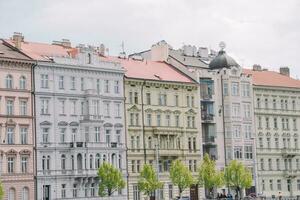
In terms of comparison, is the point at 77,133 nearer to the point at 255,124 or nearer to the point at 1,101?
the point at 1,101

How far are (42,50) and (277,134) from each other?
40671mm

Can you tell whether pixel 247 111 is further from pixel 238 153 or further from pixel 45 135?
pixel 45 135

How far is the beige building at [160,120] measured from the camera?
10281 centimetres

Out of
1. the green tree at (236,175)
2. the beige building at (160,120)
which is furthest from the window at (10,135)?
the green tree at (236,175)

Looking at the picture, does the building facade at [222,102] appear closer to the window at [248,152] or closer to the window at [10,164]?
the window at [248,152]

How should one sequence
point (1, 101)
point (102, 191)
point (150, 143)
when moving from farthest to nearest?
point (150, 143)
point (102, 191)
point (1, 101)

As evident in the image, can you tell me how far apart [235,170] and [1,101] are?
33.5 m

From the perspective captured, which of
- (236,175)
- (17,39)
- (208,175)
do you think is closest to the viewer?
(17,39)

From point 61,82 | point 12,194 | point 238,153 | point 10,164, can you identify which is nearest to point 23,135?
point 10,164

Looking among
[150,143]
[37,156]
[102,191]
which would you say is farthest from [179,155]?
[37,156]

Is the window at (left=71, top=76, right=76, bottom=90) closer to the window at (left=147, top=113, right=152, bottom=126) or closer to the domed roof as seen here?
the window at (left=147, top=113, right=152, bottom=126)

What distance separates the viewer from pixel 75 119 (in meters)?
96.4

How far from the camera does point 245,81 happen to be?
388ft

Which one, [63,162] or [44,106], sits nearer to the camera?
[44,106]
